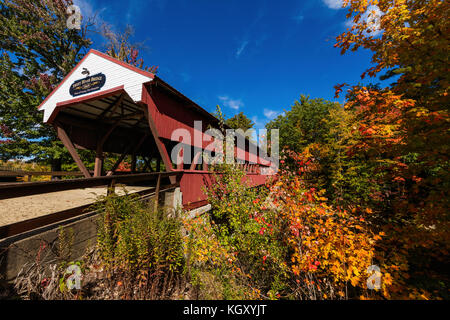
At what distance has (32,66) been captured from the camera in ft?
42.4

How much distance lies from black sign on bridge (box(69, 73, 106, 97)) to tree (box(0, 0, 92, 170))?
25.4ft

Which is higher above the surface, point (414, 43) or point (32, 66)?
point (32, 66)

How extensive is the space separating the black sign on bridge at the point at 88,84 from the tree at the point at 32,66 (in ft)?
25.4

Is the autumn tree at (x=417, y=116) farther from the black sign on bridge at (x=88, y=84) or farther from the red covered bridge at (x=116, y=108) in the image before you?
the black sign on bridge at (x=88, y=84)

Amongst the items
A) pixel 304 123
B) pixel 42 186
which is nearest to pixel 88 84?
pixel 42 186

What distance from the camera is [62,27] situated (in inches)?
549

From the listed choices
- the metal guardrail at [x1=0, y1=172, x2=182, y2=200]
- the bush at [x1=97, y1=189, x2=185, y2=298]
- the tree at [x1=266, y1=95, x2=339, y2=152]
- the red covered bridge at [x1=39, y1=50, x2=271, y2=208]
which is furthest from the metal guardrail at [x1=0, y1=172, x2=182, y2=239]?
the tree at [x1=266, y1=95, x2=339, y2=152]

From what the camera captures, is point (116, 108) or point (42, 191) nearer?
point (42, 191)

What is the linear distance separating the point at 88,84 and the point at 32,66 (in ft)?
41.5

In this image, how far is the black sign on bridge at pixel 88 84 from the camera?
247 inches

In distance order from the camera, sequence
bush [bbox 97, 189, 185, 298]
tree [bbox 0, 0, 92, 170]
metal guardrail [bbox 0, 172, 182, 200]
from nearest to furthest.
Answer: metal guardrail [bbox 0, 172, 182, 200] → bush [bbox 97, 189, 185, 298] → tree [bbox 0, 0, 92, 170]

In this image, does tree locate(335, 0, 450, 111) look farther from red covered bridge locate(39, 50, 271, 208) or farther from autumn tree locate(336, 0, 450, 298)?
red covered bridge locate(39, 50, 271, 208)

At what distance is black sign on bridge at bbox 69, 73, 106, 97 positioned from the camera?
6.27 m

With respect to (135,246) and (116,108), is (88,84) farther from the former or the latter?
(135,246)
